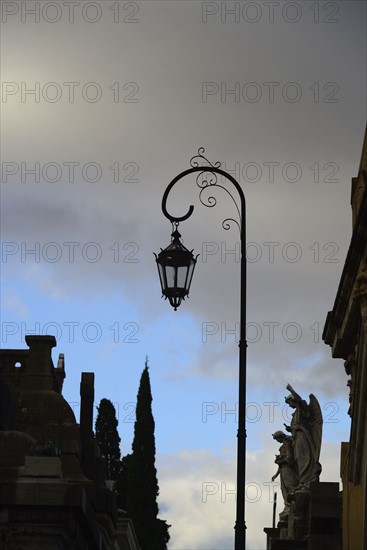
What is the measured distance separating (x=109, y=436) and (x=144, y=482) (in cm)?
309

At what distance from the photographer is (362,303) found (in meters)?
15.9

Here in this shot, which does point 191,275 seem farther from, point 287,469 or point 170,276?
point 287,469

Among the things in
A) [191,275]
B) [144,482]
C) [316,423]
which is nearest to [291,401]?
[316,423]

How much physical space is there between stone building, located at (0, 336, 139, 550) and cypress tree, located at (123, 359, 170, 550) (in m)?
39.1

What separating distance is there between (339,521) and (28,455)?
3.85 metres

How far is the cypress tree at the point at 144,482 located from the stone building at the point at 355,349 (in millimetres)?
50727

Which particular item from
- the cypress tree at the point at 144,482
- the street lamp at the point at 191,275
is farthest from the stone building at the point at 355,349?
the cypress tree at the point at 144,482

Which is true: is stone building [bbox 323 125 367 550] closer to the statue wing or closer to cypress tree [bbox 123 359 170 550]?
the statue wing

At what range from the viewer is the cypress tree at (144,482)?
7025cm

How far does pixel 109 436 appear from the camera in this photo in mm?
73562

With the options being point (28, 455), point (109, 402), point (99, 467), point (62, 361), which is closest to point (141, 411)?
point (109, 402)

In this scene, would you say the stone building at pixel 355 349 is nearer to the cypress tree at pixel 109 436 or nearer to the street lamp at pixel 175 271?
the street lamp at pixel 175 271

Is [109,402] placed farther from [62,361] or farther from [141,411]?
[62,361]

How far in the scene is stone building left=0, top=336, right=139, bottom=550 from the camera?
60.6 feet
